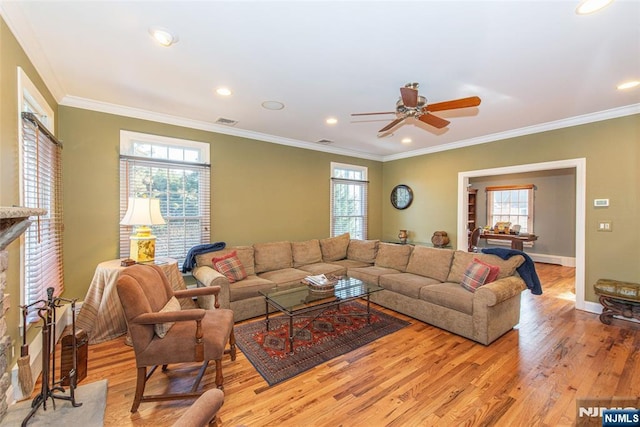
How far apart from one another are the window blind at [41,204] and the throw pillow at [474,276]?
13.8ft

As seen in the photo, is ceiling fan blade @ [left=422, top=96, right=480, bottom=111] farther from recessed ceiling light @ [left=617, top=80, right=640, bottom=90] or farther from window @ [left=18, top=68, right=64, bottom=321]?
window @ [left=18, top=68, right=64, bottom=321]

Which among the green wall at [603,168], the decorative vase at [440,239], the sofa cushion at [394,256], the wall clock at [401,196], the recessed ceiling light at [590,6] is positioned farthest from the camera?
the wall clock at [401,196]

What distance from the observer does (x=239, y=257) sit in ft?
13.1

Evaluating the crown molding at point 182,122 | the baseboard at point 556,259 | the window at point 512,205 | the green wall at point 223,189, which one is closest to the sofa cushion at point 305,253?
the green wall at point 223,189

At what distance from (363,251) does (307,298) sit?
2148 millimetres

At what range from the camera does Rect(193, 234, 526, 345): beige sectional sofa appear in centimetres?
301

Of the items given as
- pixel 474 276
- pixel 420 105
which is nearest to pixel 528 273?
pixel 474 276

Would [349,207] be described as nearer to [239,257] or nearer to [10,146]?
[239,257]

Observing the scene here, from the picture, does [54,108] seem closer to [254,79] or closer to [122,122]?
[122,122]

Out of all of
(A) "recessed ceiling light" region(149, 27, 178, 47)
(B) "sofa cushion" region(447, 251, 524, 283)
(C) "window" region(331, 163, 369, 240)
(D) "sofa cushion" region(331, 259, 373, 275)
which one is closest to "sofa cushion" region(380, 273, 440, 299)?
(B) "sofa cushion" region(447, 251, 524, 283)

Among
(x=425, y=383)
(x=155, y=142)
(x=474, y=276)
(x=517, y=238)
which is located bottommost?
(x=425, y=383)

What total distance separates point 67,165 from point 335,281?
3.48 m

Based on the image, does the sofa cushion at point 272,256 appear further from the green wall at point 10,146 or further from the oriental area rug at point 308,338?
the green wall at point 10,146

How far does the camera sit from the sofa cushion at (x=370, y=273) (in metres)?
4.04
